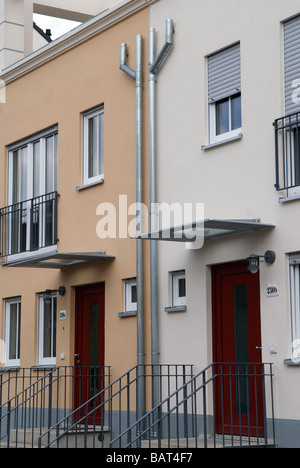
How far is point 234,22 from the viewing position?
10.9 metres

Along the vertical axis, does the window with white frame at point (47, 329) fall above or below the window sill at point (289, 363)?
above

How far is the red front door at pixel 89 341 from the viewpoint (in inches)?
516

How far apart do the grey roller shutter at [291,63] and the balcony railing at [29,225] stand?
216 inches

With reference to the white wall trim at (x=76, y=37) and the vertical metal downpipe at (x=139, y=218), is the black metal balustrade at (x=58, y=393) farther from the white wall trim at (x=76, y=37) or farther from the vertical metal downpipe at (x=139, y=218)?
the white wall trim at (x=76, y=37)

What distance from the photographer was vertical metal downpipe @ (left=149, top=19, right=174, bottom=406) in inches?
459

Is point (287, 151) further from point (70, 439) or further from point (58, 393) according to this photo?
point (58, 393)

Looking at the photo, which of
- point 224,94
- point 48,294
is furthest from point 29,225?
point 224,94

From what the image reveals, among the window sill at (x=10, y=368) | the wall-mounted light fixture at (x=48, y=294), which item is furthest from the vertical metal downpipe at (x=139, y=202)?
the window sill at (x=10, y=368)

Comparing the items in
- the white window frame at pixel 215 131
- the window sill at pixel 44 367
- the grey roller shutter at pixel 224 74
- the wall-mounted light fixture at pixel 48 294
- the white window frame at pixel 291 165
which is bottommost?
the window sill at pixel 44 367

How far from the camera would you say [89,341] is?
528 inches

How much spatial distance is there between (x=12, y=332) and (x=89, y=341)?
2584 millimetres

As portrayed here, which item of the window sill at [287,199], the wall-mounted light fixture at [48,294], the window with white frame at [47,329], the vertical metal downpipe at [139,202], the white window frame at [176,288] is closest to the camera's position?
the window sill at [287,199]

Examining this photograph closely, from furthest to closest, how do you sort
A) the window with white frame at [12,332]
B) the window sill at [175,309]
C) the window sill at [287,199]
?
the window with white frame at [12,332], the window sill at [175,309], the window sill at [287,199]

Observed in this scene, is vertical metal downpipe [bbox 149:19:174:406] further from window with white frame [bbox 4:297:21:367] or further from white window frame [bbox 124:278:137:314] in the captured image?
window with white frame [bbox 4:297:21:367]
